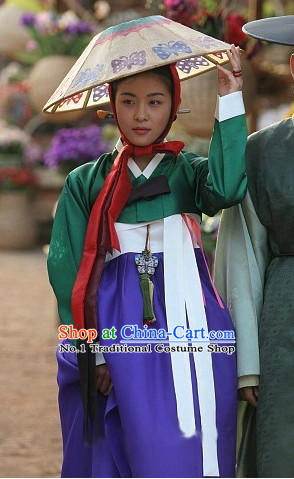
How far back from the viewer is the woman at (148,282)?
311 cm

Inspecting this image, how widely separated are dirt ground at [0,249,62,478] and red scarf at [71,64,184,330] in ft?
5.50

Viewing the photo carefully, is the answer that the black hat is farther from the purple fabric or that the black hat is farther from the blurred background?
the purple fabric

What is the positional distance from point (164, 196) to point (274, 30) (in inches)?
23.7

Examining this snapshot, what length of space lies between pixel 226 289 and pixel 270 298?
173 mm

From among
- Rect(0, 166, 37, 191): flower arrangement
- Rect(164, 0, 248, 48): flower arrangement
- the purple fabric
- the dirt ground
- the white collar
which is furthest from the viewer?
Rect(0, 166, 37, 191): flower arrangement

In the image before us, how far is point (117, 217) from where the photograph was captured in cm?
328

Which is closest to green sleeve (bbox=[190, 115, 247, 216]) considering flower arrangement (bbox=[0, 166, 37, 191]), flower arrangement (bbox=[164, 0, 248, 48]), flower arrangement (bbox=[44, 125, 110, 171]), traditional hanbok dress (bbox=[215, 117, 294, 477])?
traditional hanbok dress (bbox=[215, 117, 294, 477])

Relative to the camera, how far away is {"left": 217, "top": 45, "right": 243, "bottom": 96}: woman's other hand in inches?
125

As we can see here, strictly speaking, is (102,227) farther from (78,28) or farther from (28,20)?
(28,20)

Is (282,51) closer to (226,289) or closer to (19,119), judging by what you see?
(19,119)

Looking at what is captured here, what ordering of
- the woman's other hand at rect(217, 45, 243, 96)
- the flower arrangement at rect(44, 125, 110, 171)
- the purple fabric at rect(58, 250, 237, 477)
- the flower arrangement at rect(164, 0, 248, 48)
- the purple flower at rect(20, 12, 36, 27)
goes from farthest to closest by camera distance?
the purple flower at rect(20, 12, 36, 27) < the flower arrangement at rect(44, 125, 110, 171) < the flower arrangement at rect(164, 0, 248, 48) < the woman's other hand at rect(217, 45, 243, 96) < the purple fabric at rect(58, 250, 237, 477)

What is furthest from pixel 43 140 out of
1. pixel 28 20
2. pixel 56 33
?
pixel 56 33

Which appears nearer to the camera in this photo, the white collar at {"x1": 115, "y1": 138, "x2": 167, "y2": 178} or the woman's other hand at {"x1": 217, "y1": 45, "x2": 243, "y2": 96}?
the woman's other hand at {"x1": 217, "y1": 45, "x2": 243, "y2": 96}

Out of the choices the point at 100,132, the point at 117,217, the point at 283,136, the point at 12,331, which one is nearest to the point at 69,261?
the point at 117,217
